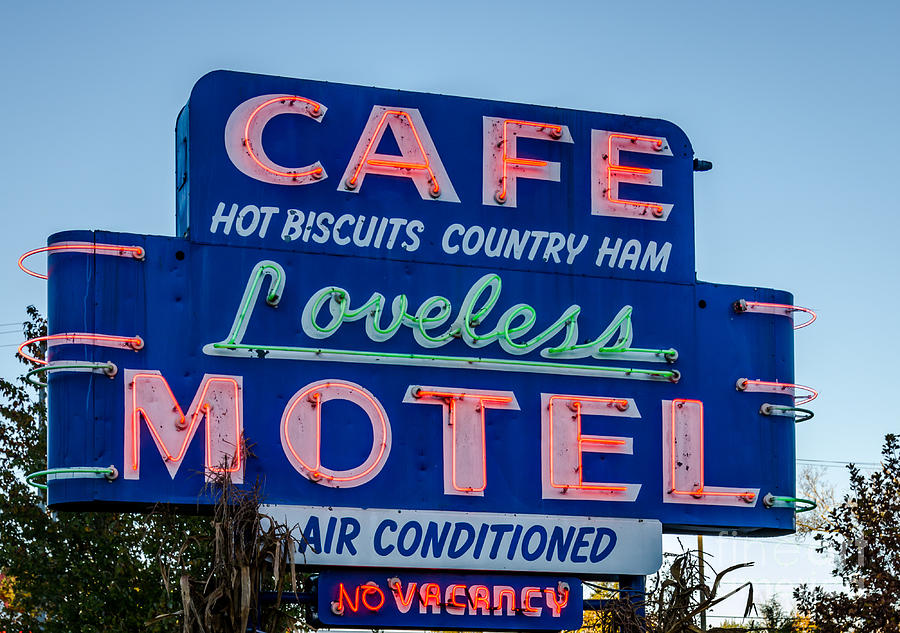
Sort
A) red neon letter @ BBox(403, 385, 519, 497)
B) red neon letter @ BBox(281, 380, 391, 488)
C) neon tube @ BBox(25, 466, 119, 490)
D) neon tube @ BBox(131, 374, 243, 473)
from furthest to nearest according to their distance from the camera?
red neon letter @ BBox(403, 385, 519, 497) → red neon letter @ BBox(281, 380, 391, 488) → neon tube @ BBox(131, 374, 243, 473) → neon tube @ BBox(25, 466, 119, 490)

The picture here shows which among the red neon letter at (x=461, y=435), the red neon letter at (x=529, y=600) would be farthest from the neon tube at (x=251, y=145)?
the red neon letter at (x=529, y=600)

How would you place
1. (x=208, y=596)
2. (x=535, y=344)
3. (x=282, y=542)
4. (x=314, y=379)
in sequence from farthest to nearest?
(x=535, y=344), (x=314, y=379), (x=282, y=542), (x=208, y=596)

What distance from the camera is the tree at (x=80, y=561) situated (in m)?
20.5

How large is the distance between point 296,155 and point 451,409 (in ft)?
8.87

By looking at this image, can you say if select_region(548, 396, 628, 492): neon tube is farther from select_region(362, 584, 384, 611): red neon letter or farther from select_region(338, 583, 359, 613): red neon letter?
select_region(338, 583, 359, 613): red neon letter

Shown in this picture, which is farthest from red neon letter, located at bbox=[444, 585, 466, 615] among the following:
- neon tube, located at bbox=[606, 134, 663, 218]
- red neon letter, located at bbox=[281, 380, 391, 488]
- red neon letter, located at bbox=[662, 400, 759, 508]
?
neon tube, located at bbox=[606, 134, 663, 218]

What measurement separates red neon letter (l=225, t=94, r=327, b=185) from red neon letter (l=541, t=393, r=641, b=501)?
3027 mm

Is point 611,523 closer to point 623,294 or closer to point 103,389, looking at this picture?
point 623,294

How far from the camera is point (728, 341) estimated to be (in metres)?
13.9

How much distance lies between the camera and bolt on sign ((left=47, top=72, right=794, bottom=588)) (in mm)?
12047

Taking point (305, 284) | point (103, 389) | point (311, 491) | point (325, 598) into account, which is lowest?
point (325, 598)

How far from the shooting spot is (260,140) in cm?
1283

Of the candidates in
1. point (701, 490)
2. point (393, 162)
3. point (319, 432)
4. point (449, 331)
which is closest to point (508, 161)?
point (393, 162)

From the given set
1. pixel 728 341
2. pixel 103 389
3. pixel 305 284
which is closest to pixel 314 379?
pixel 305 284
